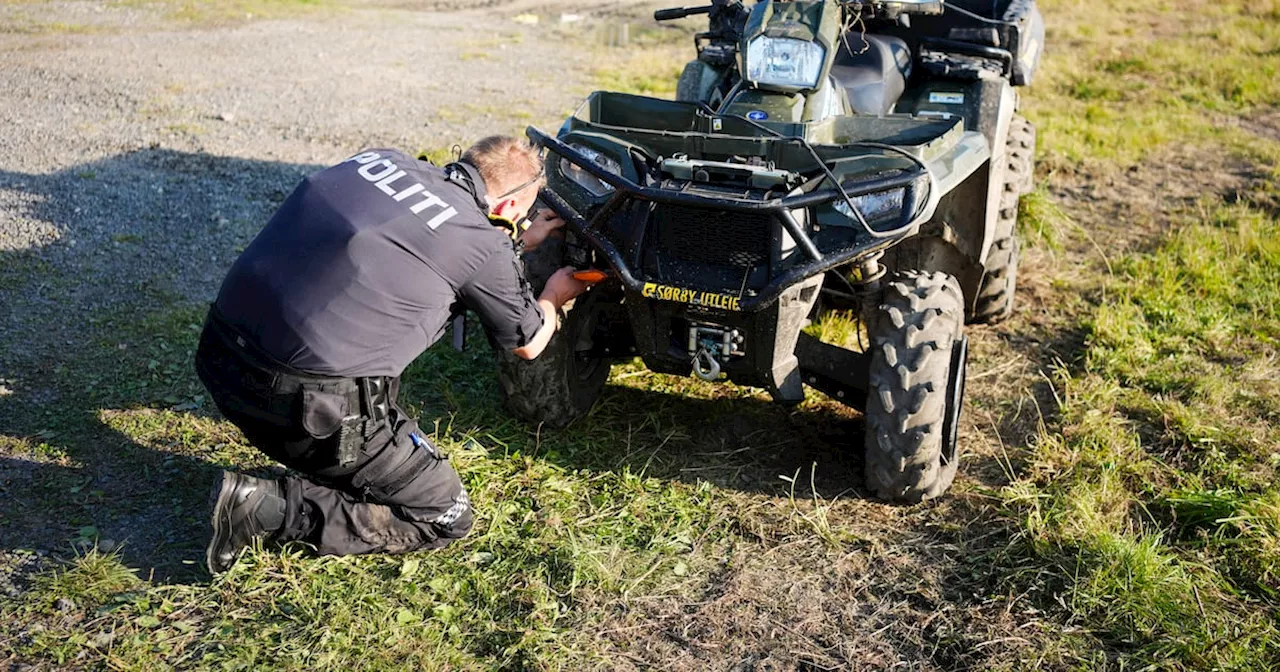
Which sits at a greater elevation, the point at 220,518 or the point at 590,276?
the point at 590,276

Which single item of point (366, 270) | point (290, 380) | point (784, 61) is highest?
point (784, 61)

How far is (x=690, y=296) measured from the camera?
3.92 m

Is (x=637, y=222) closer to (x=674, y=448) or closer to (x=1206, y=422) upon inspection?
(x=674, y=448)

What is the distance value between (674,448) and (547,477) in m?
0.60

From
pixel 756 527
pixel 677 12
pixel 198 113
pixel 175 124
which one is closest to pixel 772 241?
pixel 756 527

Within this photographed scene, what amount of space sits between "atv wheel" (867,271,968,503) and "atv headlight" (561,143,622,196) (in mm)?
1109

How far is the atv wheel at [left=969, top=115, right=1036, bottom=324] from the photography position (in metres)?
5.71

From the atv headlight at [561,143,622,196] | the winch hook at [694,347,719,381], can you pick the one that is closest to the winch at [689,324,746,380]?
the winch hook at [694,347,719,381]

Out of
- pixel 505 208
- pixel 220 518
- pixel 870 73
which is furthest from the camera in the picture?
pixel 870 73

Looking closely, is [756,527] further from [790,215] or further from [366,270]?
[366,270]

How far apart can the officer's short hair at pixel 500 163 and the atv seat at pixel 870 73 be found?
1.71 m

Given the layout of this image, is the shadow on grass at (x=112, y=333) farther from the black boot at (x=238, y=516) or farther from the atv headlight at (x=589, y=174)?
the atv headlight at (x=589, y=174)

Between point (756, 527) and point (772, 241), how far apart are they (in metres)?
1.08

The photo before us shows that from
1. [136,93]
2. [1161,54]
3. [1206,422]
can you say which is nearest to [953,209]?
[1206,422]
